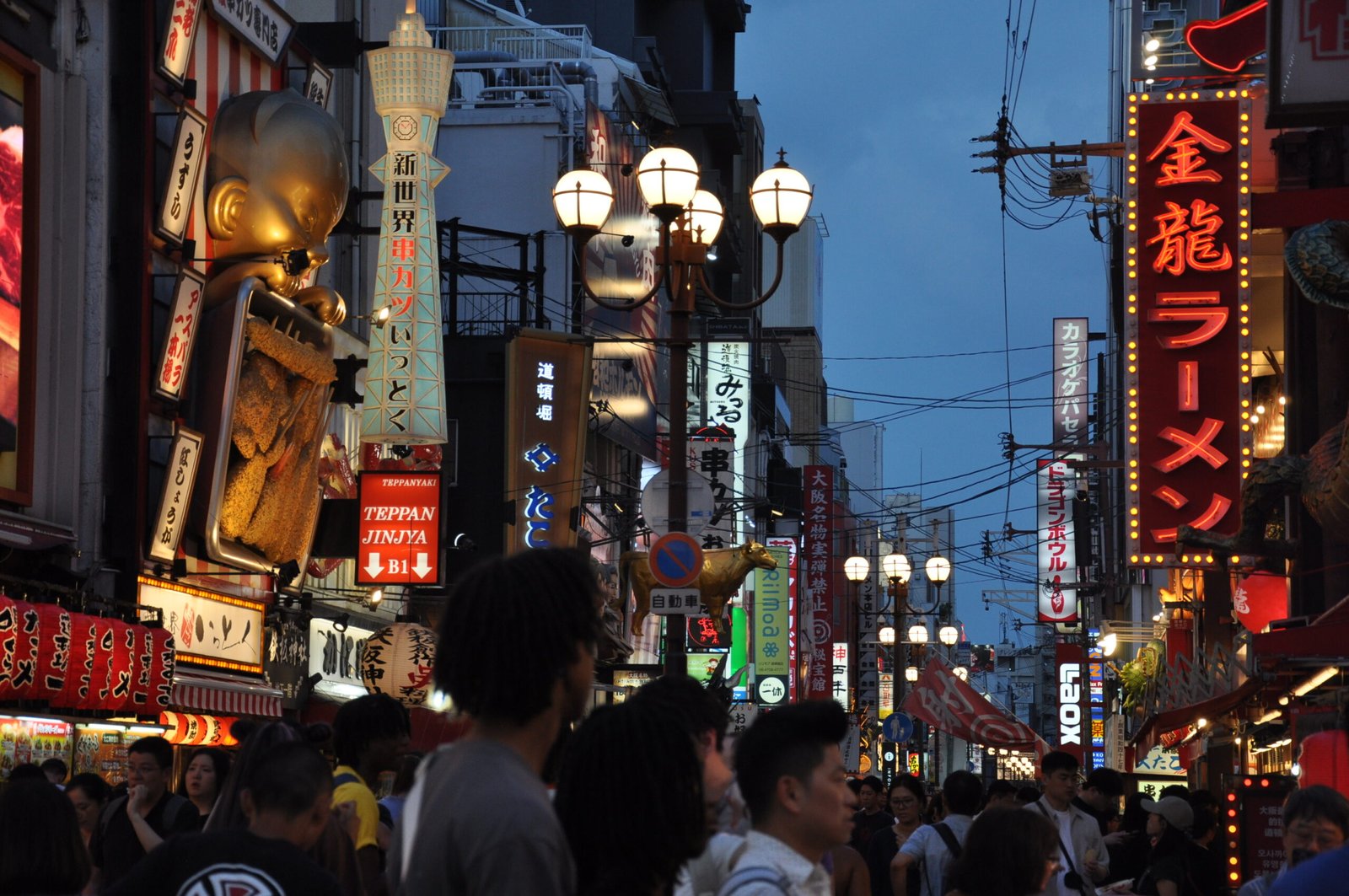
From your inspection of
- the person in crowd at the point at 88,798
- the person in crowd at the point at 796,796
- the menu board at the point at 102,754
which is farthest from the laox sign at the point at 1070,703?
the person in crowd at the point at 796,796

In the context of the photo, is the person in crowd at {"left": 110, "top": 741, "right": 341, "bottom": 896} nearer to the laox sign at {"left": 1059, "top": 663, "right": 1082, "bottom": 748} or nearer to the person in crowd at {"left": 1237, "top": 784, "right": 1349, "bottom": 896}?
the person in crowd at {"left": 1237, "top": 784, "right": 1349, "bottom": 896}

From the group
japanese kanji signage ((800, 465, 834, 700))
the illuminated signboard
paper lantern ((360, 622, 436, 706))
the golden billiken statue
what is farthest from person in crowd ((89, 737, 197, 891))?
japanese kanji signage ((800, 465, 834, 700))

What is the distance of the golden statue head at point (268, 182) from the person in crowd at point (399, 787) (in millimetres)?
14585

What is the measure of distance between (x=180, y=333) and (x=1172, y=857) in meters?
12.9

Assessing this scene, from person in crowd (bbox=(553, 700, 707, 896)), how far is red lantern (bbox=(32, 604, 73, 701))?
13.7 meters

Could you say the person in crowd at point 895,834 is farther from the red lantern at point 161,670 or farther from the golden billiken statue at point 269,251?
the golden billiken statue at point 269,251

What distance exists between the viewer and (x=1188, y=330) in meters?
21.2

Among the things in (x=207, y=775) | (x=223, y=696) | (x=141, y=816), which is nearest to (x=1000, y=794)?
(x=207, y=775)

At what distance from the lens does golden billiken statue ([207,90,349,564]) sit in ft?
73.4

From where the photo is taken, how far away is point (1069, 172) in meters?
34.0

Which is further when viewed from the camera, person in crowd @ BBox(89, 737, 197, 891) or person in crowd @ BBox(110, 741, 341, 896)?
person in crowd @ BBox(89, 737, 197, 891)

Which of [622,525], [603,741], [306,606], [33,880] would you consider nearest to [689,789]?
[603,741]

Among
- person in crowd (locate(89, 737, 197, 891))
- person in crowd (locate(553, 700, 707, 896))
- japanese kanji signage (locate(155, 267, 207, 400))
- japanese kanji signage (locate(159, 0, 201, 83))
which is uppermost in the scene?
japanese kanji signage (locate(159, 0, 201, 83))

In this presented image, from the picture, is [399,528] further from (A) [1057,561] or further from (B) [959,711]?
(A) [1057,561]
